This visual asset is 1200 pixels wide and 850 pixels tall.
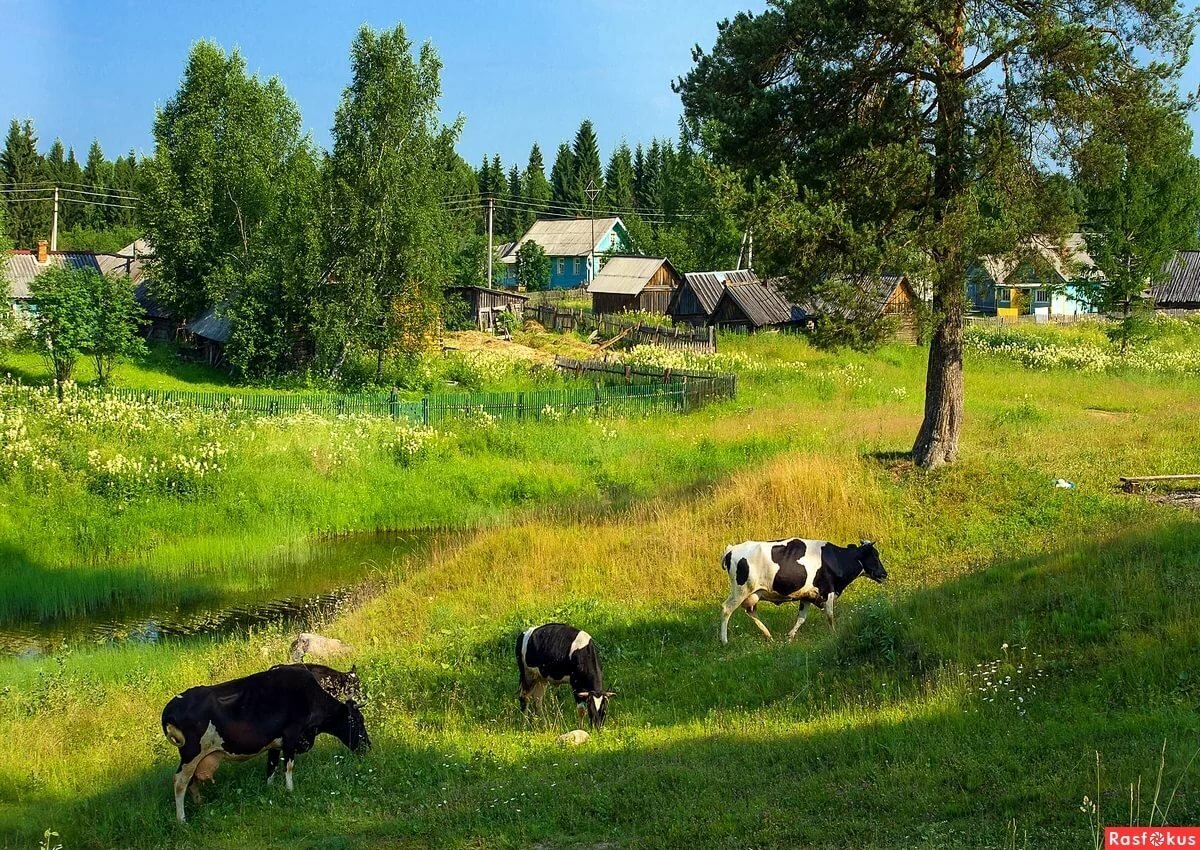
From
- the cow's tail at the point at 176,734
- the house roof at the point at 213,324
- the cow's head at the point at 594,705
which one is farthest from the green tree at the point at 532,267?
the cow's tail at the point at 176,734

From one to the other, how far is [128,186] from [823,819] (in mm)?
112028

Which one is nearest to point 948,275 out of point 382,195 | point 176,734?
point 176,734

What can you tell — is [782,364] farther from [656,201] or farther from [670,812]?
[656,201]

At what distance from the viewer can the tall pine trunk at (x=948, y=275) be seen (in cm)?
1875

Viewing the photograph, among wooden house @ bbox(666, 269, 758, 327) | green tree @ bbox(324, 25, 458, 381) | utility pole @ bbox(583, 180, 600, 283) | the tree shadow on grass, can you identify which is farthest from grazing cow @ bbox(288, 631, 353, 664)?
utility pole @ bbox(583, 180, 600, 283)

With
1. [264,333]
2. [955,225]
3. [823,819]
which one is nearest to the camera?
[823,819]

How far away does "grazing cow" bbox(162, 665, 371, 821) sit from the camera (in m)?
9.33

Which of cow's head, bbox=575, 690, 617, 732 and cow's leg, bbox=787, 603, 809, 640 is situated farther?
cow's leg, bbox=787, 603, 809, 640

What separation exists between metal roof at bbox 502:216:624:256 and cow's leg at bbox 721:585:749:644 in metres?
76.4

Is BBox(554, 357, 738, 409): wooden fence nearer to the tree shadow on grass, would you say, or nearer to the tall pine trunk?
the tall pine trunk

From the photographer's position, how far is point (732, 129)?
20266mm

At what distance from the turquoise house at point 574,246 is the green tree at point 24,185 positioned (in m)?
41.4

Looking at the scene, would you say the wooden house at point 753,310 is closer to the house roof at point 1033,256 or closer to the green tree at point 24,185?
the house roof at point 1033,256

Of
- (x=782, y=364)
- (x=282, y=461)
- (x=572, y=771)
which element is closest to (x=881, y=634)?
(x=572, y=771)
